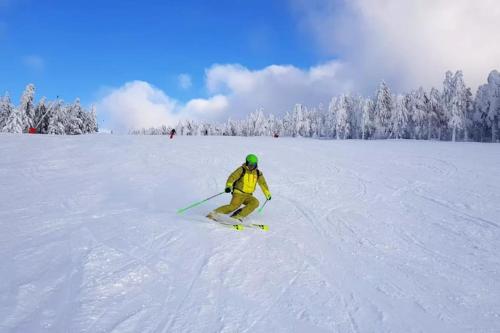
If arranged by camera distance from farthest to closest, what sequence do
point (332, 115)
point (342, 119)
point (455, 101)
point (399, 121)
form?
point (332, 115)
point (342, 119)
point (399, 121)
point (455, 101)

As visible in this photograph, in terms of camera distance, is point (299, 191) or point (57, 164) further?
point (57, 164)

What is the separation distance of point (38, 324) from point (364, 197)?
31.4 feet

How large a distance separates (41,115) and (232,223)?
72.8 m

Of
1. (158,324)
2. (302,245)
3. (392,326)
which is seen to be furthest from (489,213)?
(158,324)

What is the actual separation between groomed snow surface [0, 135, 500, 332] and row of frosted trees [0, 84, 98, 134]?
5256 cm

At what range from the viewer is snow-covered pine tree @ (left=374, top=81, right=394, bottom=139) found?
75.8 meters

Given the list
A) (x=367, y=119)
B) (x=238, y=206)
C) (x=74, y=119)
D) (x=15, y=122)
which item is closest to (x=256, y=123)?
(x=367, y=119)

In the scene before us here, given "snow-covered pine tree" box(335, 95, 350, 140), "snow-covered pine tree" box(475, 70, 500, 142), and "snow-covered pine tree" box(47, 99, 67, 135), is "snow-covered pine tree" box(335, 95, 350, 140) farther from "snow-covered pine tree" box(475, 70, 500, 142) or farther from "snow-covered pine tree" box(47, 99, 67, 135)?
"snow-covered pine tree" box(47, 99, 67, 135)

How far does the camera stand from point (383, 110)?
75.8 meters

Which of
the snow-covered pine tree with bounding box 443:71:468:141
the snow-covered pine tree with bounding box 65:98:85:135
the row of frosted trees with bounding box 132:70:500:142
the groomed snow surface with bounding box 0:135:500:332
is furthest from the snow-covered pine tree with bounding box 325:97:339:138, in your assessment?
the groomed snow surface with bounding box 0:135:500:332

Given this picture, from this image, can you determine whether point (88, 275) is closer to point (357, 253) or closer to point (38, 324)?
point (38, 324)

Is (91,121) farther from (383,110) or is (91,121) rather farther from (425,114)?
(425,114)

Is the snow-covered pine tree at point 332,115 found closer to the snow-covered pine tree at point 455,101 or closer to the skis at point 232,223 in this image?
the snow-covered pine tree at point 455,101

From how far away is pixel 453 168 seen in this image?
52.5 feet
